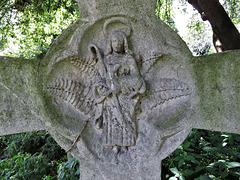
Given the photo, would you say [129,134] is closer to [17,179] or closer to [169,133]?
[169,133]

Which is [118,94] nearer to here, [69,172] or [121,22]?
[121,22]

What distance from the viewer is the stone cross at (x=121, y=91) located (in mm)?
1748

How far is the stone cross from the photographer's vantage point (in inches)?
68.8

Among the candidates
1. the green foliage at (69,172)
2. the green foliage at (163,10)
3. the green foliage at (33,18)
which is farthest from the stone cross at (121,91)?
the green foliage at (33,18)

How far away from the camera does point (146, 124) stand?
1835 mm

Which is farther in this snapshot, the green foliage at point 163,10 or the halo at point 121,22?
the green foliage at point 163,10

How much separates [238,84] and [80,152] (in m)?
1.72

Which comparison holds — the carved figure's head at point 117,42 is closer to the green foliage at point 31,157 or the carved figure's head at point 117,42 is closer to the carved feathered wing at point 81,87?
the carved feathered wing at point 81,87

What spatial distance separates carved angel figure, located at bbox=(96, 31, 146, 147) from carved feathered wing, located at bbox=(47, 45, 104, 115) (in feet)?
0.52

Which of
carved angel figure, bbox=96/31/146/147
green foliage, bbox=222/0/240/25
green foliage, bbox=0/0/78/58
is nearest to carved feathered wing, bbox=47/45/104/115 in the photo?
carved angel figure, bbox=96/31/146/147

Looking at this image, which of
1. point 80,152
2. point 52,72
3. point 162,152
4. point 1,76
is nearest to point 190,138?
point 162,152

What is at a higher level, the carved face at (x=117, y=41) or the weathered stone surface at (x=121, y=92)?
the carved face at (x=117, y=41)

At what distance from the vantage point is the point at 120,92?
178cm

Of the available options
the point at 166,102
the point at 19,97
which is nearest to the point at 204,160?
the point at 166,102
